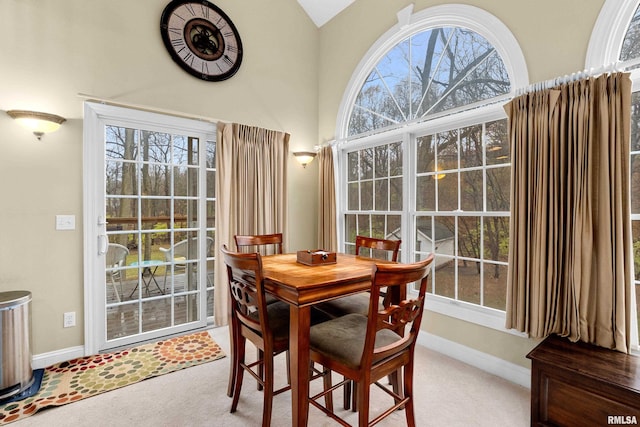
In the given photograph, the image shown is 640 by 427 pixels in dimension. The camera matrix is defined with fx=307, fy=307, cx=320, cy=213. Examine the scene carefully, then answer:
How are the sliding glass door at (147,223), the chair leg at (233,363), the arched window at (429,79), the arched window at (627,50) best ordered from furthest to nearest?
the sliding glass door at (147,223)
the arched window at (429,79)
the chair leg at (233,363)
the arched window at (627,50)

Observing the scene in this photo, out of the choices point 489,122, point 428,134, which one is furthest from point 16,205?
point 489,122

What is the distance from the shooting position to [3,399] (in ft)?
6.86

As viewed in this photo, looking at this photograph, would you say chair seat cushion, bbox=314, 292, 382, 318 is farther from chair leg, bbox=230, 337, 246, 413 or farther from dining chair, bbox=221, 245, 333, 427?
chair leg, bbox=230, 337, 246, 413

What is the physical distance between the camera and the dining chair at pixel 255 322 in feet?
5.52

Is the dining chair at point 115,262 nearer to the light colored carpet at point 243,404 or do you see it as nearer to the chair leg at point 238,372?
the light colored carpet at point 243,404

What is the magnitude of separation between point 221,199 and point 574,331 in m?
3.15

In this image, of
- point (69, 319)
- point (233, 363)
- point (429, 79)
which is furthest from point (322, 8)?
point (69, 319)

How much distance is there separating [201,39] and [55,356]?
10.8 feet

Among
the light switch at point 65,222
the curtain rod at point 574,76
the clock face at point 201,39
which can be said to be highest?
the clock face at point 201,39

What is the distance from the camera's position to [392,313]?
4.84 ft

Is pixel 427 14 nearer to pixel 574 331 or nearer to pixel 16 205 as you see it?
pixel 574 331

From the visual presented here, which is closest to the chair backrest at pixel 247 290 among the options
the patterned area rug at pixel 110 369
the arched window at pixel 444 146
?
the patterned area rug at pixel 110 369

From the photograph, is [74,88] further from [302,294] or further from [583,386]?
[583,386]

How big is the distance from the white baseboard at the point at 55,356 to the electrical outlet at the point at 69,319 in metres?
0.20
